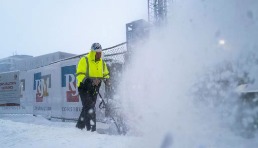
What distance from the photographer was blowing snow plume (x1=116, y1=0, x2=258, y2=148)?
2959 millimetres

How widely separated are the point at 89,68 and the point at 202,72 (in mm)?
2488

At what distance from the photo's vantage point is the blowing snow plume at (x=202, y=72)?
2959 millimetres

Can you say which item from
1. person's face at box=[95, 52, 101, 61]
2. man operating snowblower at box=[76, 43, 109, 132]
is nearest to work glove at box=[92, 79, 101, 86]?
man operating snowblower at box=[76, 43, 109, 132]

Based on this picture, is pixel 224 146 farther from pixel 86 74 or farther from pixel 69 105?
pixel 69 105

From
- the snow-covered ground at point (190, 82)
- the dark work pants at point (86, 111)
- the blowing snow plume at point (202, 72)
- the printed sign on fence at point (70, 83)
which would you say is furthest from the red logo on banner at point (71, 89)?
the blowing snow plume at point (202, 72)

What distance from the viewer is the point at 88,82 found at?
5438 mm

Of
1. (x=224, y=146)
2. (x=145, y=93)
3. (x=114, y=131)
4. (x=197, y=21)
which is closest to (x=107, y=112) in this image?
(x=114, y=131)

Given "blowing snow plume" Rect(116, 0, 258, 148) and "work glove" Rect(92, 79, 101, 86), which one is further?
"work glove" Rect(92, 79, 101, 86)

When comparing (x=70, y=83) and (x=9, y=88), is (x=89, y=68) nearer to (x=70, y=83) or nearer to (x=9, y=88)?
(x=70, y=83)

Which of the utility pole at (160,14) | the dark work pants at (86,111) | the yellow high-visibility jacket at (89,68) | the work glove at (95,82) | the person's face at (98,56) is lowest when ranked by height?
the dark work pants at (86,111)

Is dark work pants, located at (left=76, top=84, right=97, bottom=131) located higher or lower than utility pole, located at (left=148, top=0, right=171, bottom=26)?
lower

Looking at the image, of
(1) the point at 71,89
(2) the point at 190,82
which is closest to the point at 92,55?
(2) the point at 190,82

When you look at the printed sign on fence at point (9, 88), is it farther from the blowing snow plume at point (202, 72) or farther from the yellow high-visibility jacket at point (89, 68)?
the blowing snow plume at point (202, 72)

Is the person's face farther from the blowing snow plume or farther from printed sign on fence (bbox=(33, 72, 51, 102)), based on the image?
printed sign on fence (bbox=(33, 72, 51, 102))
